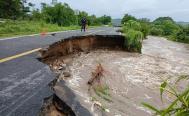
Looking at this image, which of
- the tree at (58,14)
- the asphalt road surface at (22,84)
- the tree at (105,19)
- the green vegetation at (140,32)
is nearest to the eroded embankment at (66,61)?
the asphalt road surface at (22,84)

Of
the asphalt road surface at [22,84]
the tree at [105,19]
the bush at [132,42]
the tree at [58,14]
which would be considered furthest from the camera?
the tree at [105,19]

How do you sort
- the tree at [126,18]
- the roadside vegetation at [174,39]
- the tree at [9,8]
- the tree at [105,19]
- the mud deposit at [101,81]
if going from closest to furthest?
the roadside vegetation at [174,39] < the mud deposit at [101,81] < the tree at [9,8] < the tree at [126,18] < the tree at [105,19]

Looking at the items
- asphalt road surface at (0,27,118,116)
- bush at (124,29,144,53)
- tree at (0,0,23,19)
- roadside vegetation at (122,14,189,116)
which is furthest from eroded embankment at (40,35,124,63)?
tree at (0,0,23,19)

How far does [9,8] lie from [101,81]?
112 feet

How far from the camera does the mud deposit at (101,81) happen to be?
22.0 ft

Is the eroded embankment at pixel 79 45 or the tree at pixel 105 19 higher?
the eroded embankment at pixel 79 45

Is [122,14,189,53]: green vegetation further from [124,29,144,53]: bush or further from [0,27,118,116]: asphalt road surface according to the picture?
[0,27,118,116]: asphalt road surface

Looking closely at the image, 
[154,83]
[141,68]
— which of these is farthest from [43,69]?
[141,68]

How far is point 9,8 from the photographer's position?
41750 mm

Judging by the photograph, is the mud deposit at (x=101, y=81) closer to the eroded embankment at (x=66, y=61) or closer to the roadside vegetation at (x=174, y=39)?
the eroded embankment at (x=66, y=61)

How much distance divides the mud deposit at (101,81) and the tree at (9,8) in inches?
1010

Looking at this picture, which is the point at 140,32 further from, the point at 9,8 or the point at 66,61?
the point at 9,8

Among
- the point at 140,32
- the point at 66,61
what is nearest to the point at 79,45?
the point at 66,61

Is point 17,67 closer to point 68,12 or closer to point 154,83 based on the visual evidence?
point 154,83
